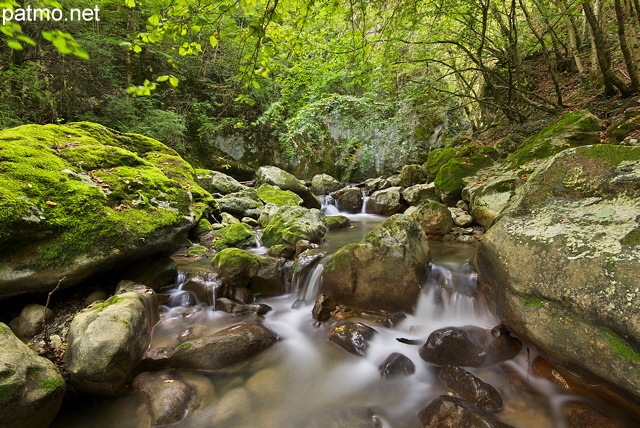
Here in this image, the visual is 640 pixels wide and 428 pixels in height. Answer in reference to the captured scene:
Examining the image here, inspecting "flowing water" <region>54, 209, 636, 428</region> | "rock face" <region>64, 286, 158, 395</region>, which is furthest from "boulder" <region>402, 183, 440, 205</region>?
"rock face" <region>64, 286, 158, 395</region>

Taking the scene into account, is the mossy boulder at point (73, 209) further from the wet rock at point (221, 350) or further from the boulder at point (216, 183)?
the boulder at point (216, 183)

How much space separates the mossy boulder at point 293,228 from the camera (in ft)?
22.2

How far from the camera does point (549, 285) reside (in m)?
2.73

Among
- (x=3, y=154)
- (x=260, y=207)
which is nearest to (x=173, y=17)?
(x=3, y=154)

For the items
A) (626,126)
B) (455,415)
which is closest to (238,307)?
(455,415)

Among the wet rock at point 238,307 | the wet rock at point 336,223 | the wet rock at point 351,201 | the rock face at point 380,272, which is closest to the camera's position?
the rock face at point 380,272

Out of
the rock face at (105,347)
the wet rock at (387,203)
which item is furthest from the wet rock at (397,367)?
the wet rock at (387,203)

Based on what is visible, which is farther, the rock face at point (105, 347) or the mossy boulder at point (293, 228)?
the mossy boulder at point (293, 228)

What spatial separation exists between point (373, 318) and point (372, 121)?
24.5ft

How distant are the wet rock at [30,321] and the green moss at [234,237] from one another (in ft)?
11.2

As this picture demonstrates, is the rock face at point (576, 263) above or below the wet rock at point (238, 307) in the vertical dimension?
above

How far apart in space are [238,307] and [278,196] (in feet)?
22.0

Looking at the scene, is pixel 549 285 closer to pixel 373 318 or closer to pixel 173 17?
pixel 373 318

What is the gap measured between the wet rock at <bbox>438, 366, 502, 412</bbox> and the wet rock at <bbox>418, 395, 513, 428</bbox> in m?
0.09
